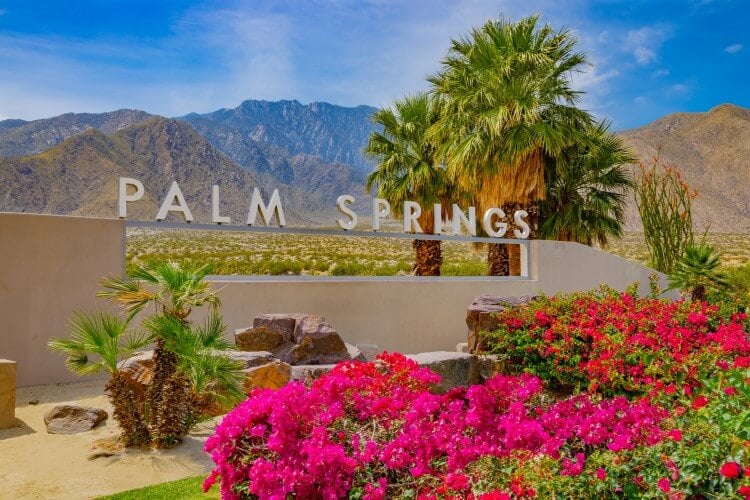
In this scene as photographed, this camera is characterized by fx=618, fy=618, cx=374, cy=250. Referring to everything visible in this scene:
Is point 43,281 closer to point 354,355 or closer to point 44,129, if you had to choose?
point 354,355

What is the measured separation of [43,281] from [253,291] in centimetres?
337

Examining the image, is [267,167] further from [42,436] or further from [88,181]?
[42,436]

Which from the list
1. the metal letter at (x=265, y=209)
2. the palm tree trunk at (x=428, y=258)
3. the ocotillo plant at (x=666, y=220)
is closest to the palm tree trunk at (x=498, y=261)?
the palm tree trunk at (x=428, y=258)

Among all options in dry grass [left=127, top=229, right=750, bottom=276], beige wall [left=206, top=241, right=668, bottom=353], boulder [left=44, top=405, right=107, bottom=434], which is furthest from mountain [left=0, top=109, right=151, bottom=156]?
boulder [left=44, top=405, right=107, bottom=434]

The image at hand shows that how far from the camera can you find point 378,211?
13.8 metres

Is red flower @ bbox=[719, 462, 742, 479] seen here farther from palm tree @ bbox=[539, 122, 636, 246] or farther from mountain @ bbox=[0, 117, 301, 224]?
mountain @ bbox=[0, 117, 301, 224]

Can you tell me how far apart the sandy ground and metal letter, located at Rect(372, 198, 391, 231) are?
7.08m

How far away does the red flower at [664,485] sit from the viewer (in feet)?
9.80

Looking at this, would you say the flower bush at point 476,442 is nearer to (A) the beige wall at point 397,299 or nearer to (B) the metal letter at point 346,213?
(A) the beige wall at point 397,299

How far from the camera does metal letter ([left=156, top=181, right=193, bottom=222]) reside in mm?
10594

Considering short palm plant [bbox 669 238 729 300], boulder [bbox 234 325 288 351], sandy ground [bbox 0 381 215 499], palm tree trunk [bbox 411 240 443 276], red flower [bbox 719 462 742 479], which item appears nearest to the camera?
red flower [bbox 719 462 742 479]

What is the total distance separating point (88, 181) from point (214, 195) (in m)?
60.7

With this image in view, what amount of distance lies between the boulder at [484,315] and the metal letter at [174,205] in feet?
17.2

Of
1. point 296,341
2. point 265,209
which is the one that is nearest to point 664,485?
point 296,341
